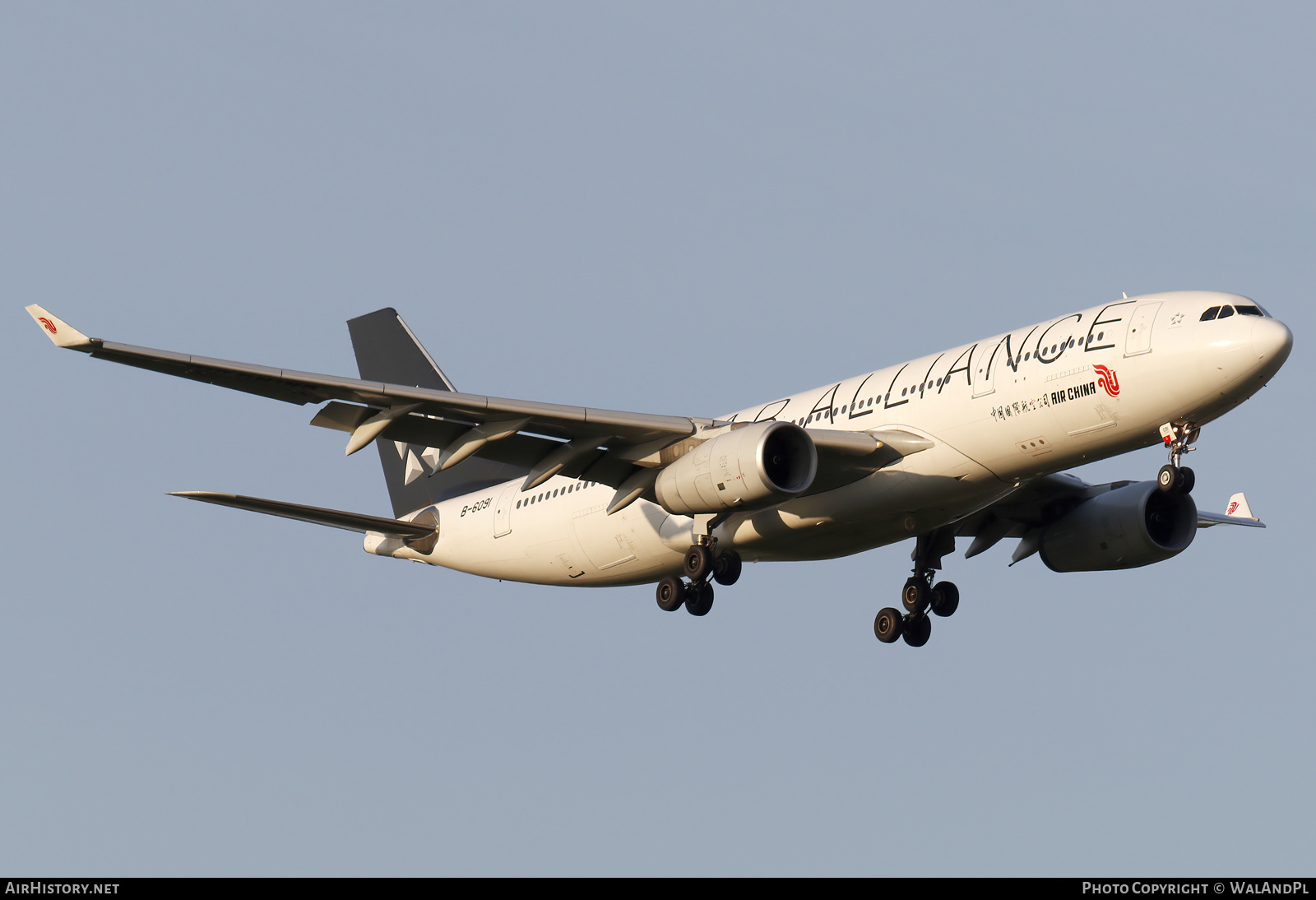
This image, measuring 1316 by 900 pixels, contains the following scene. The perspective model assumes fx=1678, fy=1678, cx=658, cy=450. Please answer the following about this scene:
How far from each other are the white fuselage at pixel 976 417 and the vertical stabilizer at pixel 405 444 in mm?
4828

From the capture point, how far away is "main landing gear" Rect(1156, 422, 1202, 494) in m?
30.4

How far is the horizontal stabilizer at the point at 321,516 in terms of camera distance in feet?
111

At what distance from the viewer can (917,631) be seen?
37.7 meters

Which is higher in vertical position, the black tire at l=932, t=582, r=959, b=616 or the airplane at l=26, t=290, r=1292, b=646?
the airplane at l=26, t=290, r=1292, b=646

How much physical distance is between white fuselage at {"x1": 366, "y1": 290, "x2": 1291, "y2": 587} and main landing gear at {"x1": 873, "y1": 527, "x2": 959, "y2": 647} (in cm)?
279

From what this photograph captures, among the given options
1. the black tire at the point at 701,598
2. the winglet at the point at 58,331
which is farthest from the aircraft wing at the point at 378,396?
the black tire at the point at 701,598

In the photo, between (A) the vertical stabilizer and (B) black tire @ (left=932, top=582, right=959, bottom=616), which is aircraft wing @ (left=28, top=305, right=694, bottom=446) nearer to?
(B) black tire @ (left=932, top=582, right=959, bottom=616)

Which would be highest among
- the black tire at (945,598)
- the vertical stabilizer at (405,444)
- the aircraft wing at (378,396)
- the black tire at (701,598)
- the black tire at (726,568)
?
the vertical stabilizer at (405,444)

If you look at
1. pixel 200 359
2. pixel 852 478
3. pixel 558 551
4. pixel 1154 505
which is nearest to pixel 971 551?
pixel 1154 505

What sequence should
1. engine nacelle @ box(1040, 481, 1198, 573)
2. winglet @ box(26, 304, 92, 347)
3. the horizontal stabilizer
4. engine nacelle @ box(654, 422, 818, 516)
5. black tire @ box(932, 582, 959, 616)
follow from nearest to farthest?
winglet @ box(26, 304, 92, 347) → engine nacelle @ box(654, 422, 818, 516) → the horizontal stabilizer → engine nacelle @ box(1040, 481, 1198, 573) → black tire @ box(932, 582, 959, 616)

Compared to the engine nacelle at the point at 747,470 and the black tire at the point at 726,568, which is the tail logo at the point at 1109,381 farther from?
the black tire at the point at 726,568

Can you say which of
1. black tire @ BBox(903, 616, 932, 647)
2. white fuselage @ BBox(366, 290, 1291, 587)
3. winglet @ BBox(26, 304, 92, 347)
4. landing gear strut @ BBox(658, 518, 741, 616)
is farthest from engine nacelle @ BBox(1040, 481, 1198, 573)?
winglet @ BBox(26, 304, 92, 347)

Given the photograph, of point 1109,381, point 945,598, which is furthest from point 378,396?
point 945,598

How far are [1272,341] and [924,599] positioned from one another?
11086 mm
